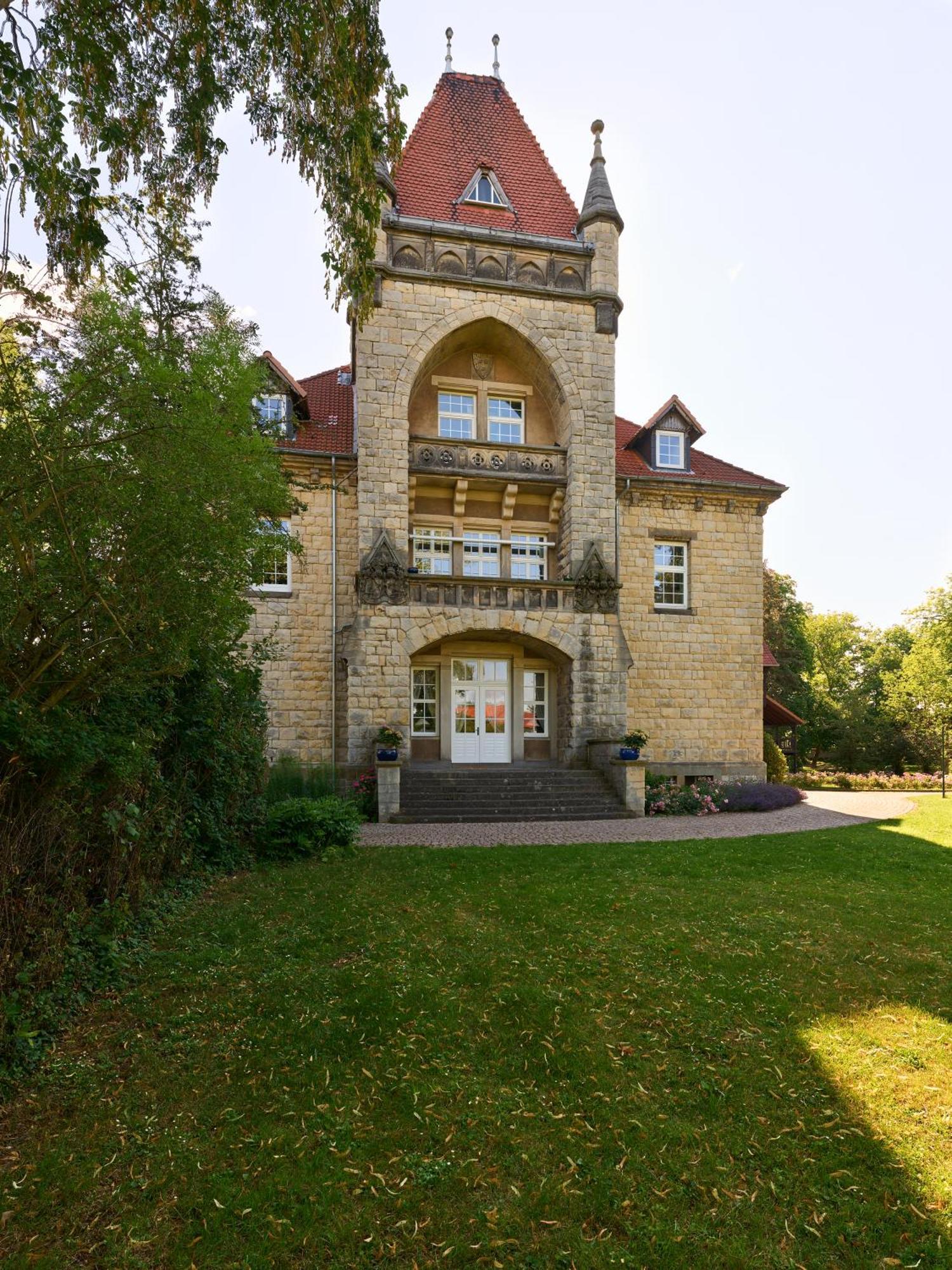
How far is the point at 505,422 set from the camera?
1806 centimetres

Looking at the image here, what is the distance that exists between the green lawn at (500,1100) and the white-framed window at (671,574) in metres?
12.6

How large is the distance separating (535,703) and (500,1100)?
570 inches

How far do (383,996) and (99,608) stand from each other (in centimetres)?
322

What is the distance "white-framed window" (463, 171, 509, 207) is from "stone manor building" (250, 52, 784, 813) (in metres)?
0.07

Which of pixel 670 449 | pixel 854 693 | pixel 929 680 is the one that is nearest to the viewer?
pixel 670 449

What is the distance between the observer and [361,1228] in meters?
2.60

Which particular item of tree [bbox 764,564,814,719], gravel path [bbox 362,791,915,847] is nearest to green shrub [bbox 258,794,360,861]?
gravel path [bbox 362,791,915,847]

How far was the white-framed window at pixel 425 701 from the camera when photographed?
17406 millimetres

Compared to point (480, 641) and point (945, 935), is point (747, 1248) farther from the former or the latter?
point (480, 641)

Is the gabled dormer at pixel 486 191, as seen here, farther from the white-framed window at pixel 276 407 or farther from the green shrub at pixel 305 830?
the green shrub at pixel 305 830

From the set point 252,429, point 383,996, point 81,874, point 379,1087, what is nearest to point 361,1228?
point 379,1087

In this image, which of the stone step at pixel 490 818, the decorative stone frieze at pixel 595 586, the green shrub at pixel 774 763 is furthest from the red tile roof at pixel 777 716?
the stone step at pixel 490 818

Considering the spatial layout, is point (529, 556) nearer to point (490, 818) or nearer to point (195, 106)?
point (490, 818)

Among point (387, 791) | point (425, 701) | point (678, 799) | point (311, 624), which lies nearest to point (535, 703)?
point (425, 701)
